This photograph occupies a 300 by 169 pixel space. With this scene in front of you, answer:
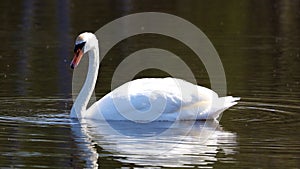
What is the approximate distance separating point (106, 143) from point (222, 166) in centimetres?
158

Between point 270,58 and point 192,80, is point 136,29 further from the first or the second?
point 192,80

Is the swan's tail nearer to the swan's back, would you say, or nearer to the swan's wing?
the swan's back

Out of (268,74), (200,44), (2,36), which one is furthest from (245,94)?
(2,36)

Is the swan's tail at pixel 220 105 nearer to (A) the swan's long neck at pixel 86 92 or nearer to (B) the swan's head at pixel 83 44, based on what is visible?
(A) the swan's long neck at pixel 86 92

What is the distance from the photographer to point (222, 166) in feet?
29.7

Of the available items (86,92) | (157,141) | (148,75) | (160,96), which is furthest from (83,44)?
(148,75)

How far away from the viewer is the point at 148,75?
15.5m

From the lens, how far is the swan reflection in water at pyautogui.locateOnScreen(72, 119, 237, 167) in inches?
367

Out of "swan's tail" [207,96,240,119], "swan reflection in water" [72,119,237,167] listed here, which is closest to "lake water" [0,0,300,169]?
"swan reflection in water" [72,119,237,167]

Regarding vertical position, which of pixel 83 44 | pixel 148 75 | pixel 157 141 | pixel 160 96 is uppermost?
pixel 83 44

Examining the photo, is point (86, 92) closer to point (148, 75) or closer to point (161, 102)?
point (161, 102)

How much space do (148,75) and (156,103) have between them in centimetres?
395

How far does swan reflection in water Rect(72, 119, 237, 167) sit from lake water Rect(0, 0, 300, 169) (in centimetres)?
1

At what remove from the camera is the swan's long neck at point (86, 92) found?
38.6 feet
